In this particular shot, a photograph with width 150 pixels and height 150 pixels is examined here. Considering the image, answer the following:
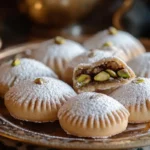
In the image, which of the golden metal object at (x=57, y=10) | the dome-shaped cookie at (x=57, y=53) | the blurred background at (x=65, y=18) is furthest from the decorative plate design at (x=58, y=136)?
the golden metal object at (x=57, y=10)

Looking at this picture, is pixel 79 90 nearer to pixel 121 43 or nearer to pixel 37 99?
pixel 37 99

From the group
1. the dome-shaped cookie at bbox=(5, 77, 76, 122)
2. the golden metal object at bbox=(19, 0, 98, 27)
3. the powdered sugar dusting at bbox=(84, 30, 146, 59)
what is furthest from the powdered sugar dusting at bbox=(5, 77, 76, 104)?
the golden metal object at bbox=(19, 0, 98, 27)

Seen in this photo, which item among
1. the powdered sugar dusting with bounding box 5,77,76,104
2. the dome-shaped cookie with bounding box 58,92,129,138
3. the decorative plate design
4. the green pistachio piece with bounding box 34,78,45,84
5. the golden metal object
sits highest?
the golden metal object

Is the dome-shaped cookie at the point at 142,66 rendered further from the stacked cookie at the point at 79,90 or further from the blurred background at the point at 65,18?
the blurred background at the point at 65,18

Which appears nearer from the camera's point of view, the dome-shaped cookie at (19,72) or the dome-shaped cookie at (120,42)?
the dome-shaped cookie at (19,72)

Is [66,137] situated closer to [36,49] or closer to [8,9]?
[36,49]

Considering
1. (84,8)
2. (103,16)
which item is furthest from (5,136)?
(103,16)

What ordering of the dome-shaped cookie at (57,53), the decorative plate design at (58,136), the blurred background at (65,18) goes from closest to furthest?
the decorative plate design at (58,136)
the dome-shaped cookie at (57,53)
the blurred background at (65,18)

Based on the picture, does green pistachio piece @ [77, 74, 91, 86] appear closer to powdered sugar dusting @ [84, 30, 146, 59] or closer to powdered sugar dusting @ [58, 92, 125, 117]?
powdered sugar dusting @ [58, 92, 125, 117]
